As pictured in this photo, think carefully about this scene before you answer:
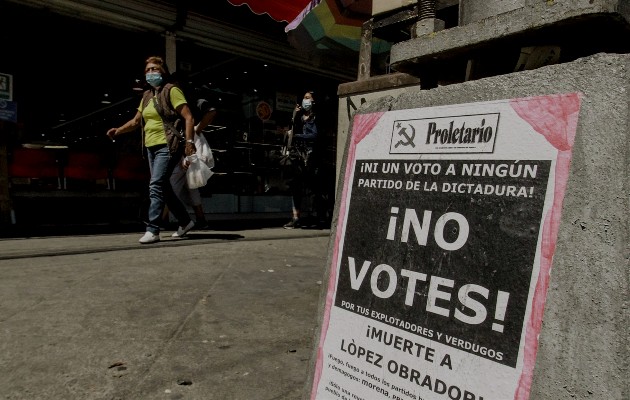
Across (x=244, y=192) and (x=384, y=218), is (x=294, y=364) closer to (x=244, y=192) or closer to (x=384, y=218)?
(x=384, y=218)

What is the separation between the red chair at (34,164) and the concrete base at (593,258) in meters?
8.45

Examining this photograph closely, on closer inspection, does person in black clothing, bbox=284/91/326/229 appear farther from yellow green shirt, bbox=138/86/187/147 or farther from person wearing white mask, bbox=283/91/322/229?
yellow green shirt, bbox=138/86/187/147

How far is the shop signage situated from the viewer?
287 inches

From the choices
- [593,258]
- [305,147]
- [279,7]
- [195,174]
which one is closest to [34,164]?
[195,174]

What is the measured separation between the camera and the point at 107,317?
279 centimetres

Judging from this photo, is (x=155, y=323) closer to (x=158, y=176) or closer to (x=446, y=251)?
(x=446, y=251)

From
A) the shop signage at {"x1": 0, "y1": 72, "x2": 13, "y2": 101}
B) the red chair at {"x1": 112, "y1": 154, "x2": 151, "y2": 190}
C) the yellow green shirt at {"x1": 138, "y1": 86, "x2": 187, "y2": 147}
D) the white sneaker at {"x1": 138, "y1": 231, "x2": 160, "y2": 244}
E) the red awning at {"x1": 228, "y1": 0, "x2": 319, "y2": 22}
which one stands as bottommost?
the white sneaker at {"x1": 138, "y1": 231, "x2": 160, "y2": 244}

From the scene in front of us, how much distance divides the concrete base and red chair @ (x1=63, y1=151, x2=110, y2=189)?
8.46 m

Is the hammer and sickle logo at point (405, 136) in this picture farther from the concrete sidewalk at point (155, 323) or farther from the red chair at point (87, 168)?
the red chair at point (87, 168)

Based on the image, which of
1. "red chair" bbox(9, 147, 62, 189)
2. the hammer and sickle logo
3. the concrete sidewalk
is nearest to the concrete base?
the hammer and sickle logo

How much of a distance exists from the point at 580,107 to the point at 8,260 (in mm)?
5138

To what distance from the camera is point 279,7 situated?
25.7 ft

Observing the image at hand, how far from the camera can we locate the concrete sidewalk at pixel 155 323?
1.98m

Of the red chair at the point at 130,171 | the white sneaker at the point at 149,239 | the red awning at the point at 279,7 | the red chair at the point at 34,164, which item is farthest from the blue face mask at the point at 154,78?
the red chair at the point at 34,164
